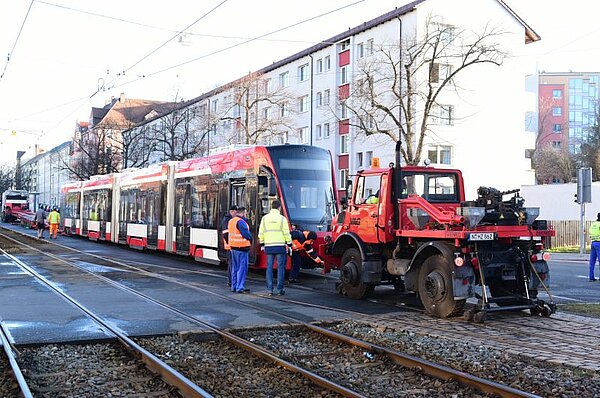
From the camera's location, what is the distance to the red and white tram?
16.8 metres

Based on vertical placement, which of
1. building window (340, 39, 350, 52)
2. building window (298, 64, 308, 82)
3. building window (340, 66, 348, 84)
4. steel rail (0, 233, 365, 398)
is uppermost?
building window (340, 39, 350, 52)

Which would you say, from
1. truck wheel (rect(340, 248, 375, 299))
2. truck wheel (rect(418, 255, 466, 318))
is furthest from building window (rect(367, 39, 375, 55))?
truck wheel (rect(418, 255, 466, 318))

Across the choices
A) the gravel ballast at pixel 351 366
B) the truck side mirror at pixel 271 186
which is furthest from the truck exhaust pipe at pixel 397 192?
the truck side mirror at pixel 271 186

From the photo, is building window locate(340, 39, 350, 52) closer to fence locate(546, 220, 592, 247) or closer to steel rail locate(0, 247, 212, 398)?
fence locate(546, 220, 592, 247)

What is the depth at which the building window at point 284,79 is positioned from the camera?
5116 cm

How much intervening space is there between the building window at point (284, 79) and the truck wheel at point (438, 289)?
41349 mm

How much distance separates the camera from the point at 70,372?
6.95m

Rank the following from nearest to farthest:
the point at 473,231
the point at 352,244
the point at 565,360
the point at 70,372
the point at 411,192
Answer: the point at 70,372
the point at 565,360
the point at 473,231
the point at 411,192
the point at 352,244

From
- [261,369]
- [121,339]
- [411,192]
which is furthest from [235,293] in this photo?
[261,369]

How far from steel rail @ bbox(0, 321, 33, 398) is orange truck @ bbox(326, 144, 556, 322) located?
20.1 feet

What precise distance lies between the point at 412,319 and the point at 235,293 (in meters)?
4.23

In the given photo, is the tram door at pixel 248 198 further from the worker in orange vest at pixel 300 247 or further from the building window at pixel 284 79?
the building window at pixel 284 79

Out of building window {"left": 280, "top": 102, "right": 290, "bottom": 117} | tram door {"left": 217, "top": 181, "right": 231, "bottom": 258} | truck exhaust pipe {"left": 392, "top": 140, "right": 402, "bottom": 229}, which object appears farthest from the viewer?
building window {"left": 280, "top": 102, "right": 290, "bottom": 117}

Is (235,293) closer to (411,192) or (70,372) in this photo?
(411,192)
